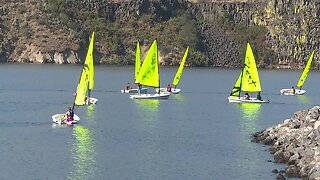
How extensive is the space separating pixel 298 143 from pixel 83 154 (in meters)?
14.3

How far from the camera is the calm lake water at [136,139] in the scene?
161 ft

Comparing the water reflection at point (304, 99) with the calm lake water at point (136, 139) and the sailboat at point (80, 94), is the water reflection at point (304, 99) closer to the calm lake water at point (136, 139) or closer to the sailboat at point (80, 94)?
the calm lake water at point (136, 139)

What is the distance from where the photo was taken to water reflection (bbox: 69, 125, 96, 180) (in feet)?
155

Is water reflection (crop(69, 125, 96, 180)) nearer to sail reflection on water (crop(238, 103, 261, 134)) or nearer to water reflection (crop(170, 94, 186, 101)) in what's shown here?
sail reflection on water (crop(238, 103, 261, 134))

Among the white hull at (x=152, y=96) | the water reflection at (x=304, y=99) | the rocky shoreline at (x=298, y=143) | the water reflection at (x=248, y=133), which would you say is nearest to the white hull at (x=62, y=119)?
the water reflection at (x=248, y=133)

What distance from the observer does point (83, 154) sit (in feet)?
177

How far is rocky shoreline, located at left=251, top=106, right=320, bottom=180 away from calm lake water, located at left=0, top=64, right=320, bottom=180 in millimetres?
985

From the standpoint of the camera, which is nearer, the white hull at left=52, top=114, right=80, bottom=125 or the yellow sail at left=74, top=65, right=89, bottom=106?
the yellow sail at left=74, top=65, right=89, bottom=106

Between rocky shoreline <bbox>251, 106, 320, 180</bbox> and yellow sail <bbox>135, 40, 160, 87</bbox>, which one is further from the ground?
yellow sail <bbox>135, 40, 160, 87</bbox>

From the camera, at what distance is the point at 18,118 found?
7381 centimetres

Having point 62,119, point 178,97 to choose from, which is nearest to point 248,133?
point 62,119

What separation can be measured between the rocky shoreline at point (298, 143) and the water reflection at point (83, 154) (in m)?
11.4

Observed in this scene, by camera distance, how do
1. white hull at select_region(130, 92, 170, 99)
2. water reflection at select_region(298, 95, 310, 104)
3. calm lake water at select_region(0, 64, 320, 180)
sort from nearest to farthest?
1. calm lake water at select_region(0, 64, 320, 180)
2. white hull at select_region(130, 92, 170, 99)
3. water reflection at select_region(298, 95, 310, 104)

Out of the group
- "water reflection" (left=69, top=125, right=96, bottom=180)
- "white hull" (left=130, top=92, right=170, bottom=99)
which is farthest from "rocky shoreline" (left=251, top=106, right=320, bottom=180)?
"white hull" (left=130, top=92, right=170, bottom=99)
